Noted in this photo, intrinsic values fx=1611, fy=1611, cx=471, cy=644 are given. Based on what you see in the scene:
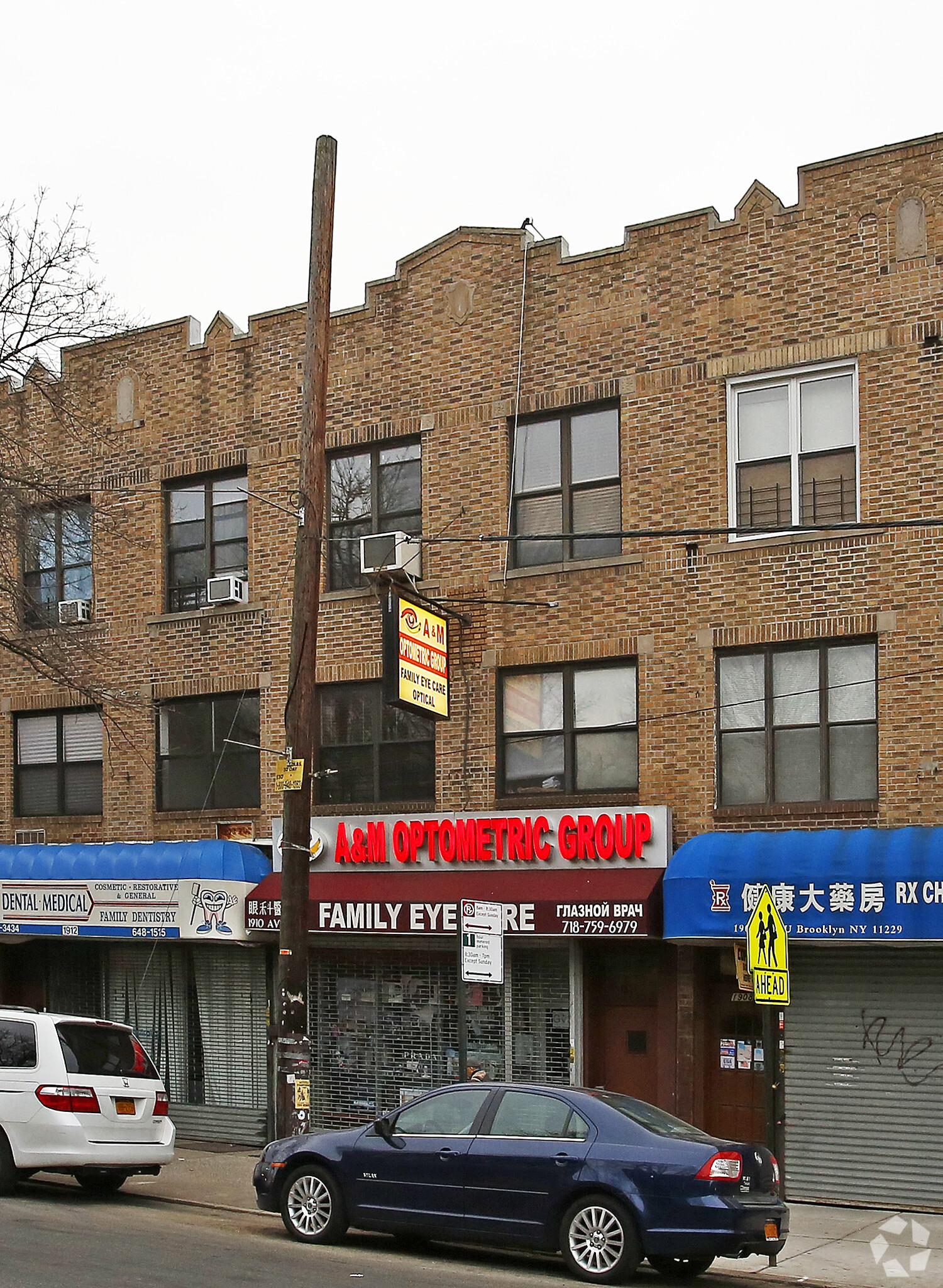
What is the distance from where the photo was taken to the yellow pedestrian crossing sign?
12562mm

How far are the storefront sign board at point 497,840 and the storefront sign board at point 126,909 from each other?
94 centimetres

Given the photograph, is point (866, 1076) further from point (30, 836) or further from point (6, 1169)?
point (30, 836)

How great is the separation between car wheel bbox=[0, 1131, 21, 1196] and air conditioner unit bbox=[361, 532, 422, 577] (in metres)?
7.55

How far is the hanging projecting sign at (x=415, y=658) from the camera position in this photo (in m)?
17.1

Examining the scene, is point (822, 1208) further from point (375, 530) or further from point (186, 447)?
point (186, 447)

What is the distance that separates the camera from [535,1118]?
1234cm

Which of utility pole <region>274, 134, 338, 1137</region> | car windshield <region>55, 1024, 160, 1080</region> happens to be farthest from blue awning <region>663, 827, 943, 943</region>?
car windshield <region>55, 1024, 160, 1080</region>

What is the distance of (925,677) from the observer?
16.0 m

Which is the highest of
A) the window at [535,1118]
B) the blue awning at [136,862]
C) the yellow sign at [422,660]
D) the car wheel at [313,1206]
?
the yellow sign at [422,660]

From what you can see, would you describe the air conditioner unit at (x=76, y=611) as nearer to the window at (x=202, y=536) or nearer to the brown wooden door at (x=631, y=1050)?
the window at (x=202, y=536)

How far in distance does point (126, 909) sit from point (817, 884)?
892 centimetres

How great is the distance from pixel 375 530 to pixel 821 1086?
8.29m

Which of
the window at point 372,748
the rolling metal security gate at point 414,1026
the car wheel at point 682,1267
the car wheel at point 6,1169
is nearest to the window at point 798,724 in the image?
the rolling metal security gate at point 414,1026

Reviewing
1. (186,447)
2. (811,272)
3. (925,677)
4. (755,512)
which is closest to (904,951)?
(925,677)
